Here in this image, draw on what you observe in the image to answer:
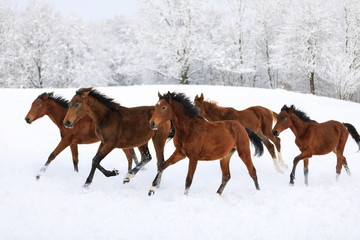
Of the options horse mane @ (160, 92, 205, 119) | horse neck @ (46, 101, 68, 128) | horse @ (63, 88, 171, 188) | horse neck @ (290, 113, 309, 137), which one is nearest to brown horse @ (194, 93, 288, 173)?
horse neck @ (290, 113, 309, 137)

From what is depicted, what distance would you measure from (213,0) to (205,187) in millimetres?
26346

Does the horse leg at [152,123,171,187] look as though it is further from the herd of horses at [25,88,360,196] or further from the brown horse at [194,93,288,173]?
the brown horse at [194,93,288,173]

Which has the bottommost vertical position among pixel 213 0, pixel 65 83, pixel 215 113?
pixel 65 83

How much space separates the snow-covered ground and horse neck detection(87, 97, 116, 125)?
1.33 meters

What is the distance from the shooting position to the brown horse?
7941 mm

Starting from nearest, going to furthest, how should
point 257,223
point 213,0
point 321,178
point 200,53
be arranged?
point 257,223 → point 321,178 → point 200,53 → point 213,0

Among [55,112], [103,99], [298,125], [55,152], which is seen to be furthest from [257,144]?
[55,112]

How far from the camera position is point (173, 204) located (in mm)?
5242

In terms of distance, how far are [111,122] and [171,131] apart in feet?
4.40

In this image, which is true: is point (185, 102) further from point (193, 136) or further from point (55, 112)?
point (55, 112)

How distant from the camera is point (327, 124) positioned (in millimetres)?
6934

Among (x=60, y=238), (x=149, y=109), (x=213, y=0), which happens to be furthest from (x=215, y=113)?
(x=213, y=0)

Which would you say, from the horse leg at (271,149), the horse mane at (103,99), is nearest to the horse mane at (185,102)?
the horse mane at (103,99)

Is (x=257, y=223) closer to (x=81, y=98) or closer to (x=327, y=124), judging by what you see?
(x=327, y=124)
